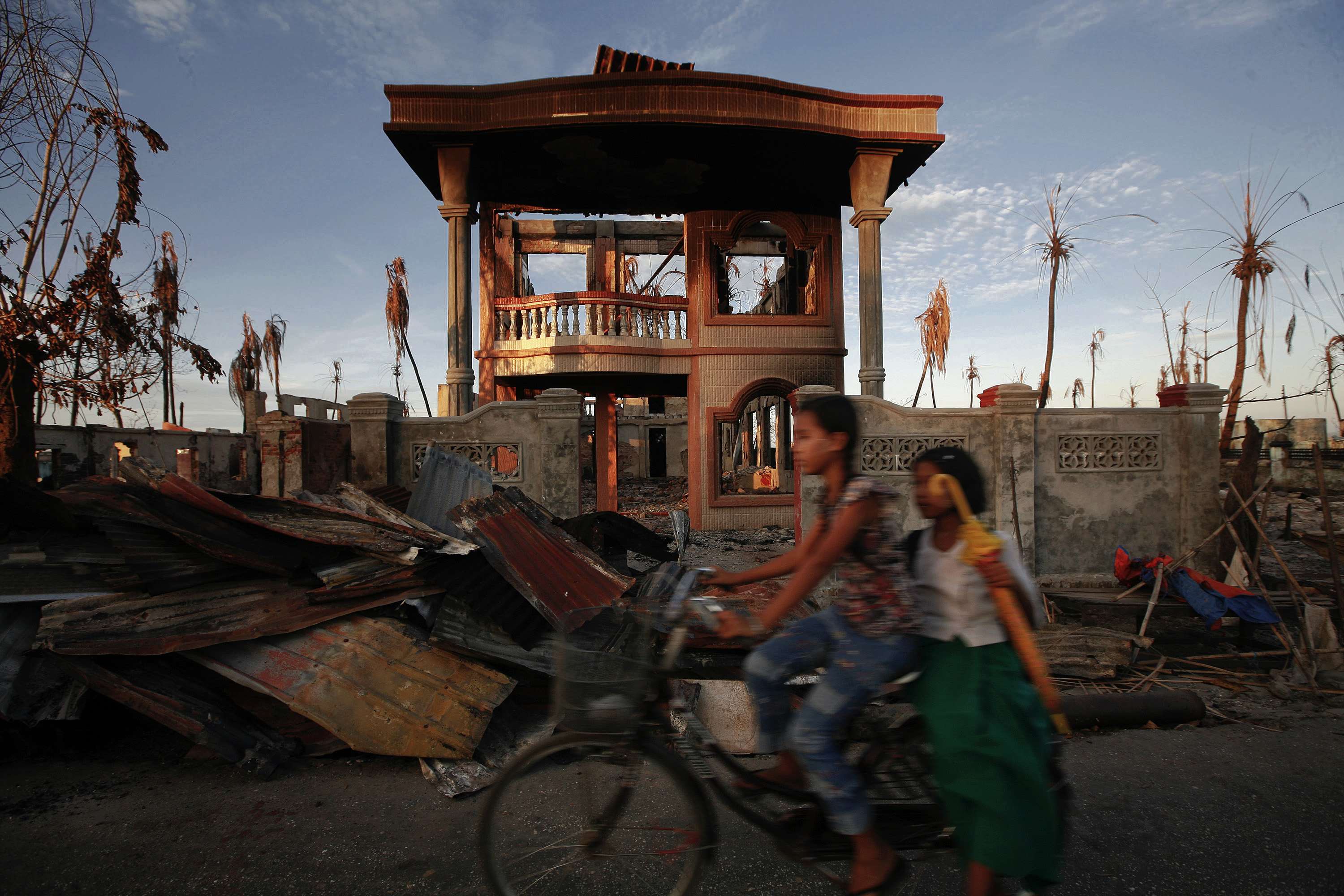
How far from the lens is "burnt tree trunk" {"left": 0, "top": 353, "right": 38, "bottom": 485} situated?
5.28 metres

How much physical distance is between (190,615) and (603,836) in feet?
10.2

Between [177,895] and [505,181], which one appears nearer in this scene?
[177,895]

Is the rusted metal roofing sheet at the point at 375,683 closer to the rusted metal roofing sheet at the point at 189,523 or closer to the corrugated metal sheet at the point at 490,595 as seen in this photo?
the corrugated metal sheet at the point at 490,595

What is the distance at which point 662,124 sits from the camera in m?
11.1

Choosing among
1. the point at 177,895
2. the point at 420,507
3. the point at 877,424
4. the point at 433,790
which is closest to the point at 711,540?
the point at 877,424

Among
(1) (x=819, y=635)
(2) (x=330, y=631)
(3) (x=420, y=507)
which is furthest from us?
(3) (x=420, y=507)

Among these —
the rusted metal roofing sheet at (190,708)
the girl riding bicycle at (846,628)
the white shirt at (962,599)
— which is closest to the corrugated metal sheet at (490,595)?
the rusted metal roofing sheet at (190,708)

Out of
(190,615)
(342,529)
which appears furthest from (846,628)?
(190,615)

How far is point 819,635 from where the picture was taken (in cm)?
234

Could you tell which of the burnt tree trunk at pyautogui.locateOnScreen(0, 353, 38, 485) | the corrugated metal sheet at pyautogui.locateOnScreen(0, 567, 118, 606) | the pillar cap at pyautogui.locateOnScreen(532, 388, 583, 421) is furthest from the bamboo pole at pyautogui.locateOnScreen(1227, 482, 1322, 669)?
the burnt tree trunk at pyautogui.locateOnScreen(0, 353, 38, 485)

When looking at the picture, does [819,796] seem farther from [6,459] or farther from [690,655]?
[6,459]

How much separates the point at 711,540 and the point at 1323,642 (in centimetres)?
846

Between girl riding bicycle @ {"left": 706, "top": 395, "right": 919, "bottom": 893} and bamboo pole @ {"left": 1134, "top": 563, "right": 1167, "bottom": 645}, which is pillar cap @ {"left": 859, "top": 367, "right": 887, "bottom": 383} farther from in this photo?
girl riding bicycle @ {"left": 706, "top": 395, "right": 919, "bottom": 893}

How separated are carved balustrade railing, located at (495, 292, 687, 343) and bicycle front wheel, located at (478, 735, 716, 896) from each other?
445 inches
